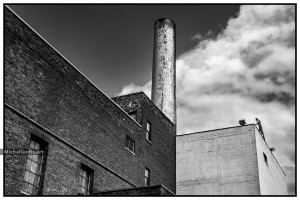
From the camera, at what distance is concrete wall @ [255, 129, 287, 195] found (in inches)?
908

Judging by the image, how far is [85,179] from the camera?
16.9 meters

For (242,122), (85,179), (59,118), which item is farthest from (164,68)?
(59,118)

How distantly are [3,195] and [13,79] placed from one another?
3.81 metres

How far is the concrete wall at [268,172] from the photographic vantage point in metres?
23.1

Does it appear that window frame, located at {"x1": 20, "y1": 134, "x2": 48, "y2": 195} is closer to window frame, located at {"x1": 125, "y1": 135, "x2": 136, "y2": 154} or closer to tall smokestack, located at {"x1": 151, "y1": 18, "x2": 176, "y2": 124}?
window frame, located at {"x1": 125, "y1": 135, "x2": 136, "y2": 154}

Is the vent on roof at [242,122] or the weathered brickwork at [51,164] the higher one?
the vent on roof at [242,122]

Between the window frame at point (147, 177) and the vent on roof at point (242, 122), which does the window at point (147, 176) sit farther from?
the vent on roof at point (242, 122)

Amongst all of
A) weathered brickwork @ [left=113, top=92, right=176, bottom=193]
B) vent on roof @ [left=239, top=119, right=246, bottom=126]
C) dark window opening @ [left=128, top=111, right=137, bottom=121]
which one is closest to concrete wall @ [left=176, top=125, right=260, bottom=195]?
weathered brickwork @ [left=113, top=92, right=176, bottom=193]

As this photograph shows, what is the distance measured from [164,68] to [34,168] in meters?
16.4

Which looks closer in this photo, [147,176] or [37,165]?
[37,165]

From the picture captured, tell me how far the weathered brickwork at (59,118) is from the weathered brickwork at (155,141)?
1.33 metres

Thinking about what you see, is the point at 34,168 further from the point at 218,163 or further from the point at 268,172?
the point at 268,172

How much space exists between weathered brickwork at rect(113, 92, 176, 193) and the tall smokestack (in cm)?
286

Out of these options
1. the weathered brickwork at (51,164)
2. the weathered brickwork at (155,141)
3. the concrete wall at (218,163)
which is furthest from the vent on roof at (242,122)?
the weathered brickwork at (51,164)
